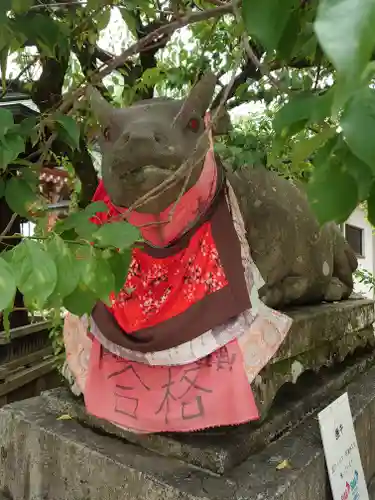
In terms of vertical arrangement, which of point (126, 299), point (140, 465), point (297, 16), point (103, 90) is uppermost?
point (103, 90)

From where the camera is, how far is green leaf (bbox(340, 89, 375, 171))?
1.03ft

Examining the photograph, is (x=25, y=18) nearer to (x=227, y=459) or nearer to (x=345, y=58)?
(x=345, y=58)

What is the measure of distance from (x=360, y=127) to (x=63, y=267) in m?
0.33

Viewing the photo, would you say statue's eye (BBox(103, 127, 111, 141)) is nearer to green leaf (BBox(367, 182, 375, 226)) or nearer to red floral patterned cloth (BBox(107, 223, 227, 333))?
red floral patterned cloth (BBox(107, 223, 227, 333))

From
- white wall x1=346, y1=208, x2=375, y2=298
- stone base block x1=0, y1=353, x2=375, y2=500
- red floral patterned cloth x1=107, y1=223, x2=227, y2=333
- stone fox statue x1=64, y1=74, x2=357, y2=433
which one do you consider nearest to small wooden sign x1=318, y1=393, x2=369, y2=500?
stone base block x1=0, y1=353, x2=375, y2=500

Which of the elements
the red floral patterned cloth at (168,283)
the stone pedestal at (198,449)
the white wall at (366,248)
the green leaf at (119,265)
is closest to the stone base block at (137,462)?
the stone pedestal at (198,449)

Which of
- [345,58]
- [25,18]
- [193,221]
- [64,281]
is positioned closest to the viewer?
[345,58]

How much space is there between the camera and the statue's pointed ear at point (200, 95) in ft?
3.33

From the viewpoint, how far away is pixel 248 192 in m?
1.38

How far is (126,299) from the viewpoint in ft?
3.78

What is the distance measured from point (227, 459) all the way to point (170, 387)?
0.62ft

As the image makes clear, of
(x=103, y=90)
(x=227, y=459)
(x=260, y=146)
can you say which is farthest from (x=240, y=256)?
(x=103, y=90)

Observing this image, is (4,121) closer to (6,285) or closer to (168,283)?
(6,285)

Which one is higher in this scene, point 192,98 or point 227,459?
point 192,98
